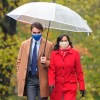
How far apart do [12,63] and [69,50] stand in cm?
840

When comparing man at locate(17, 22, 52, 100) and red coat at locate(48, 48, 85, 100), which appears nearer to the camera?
man at locate(17, 22, 52, 100)

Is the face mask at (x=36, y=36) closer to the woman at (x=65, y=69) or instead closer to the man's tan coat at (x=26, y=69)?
the man's tan coat at (x=26, y=69)

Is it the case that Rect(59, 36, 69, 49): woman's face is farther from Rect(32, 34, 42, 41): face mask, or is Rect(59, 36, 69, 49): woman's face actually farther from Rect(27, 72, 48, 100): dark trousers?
Rect(27, 72, 48, 100): dark trousers

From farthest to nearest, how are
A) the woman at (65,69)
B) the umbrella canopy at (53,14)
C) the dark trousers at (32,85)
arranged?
the woman at (65,69)
the dark trousers at (32,85)
the umbrella canopy at (53,14)

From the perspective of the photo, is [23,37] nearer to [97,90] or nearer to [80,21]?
[97,90]

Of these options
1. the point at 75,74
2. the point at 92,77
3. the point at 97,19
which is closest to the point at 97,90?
the point at 92,77

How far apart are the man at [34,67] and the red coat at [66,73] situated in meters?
0.18

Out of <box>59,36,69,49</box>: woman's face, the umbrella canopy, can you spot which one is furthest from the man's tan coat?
the umbrella canopy

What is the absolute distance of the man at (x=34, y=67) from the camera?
9.05m

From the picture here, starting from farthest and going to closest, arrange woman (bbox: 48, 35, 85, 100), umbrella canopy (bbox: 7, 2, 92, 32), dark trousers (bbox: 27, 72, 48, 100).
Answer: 1. woman (bbox: 48, 35, 85, 100)
2. dark trousers (bbox: 27, 72, 48, 100)
3. umbrella canopy (bbox: 7, 2, 92, 32)

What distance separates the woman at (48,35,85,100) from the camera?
920cm

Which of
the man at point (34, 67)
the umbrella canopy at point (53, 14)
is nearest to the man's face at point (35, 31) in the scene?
the man at point (34, 67)

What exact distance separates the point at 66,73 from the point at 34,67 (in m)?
0.60

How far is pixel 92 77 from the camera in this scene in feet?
60.0
